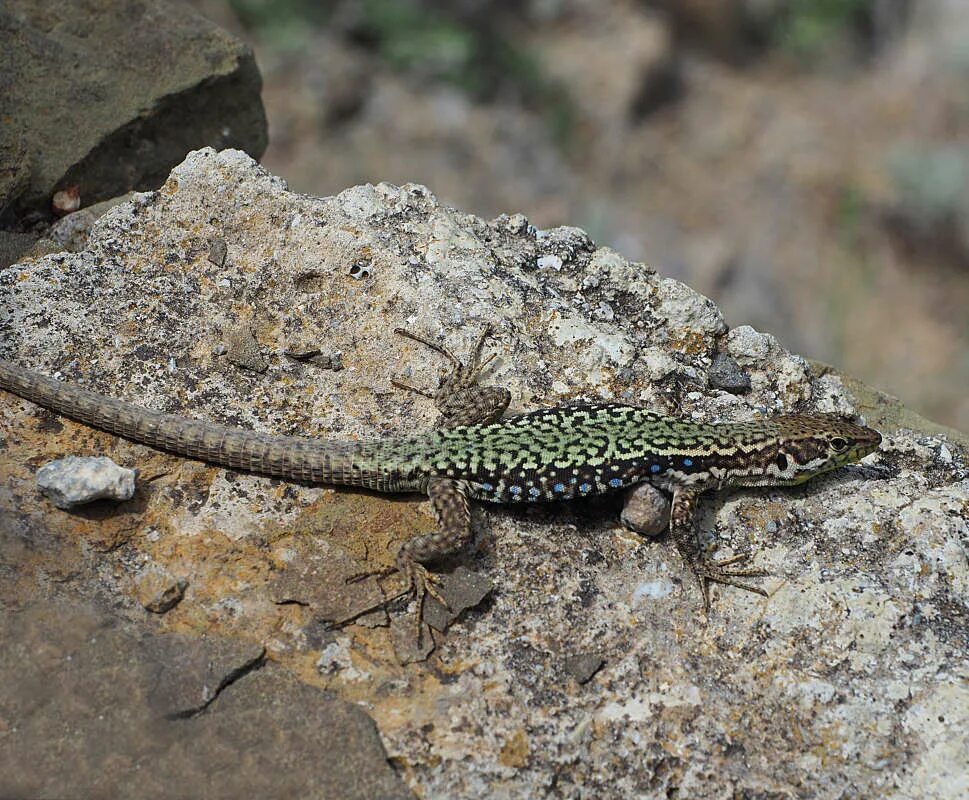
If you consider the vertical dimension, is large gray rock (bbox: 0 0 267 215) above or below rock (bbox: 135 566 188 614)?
above

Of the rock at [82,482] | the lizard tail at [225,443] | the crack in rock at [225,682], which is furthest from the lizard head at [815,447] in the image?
the rock at [82,482]

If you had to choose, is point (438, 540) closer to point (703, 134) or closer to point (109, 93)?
point (109, 93)

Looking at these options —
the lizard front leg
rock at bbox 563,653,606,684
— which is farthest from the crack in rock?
the lizard front leg

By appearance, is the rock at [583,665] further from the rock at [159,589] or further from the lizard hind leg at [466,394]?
the rock at [159,589]

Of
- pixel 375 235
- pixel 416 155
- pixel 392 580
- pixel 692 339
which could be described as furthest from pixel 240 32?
pixel 392 580

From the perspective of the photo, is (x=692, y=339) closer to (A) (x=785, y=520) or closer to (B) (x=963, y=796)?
(A) (x=785, y=520)

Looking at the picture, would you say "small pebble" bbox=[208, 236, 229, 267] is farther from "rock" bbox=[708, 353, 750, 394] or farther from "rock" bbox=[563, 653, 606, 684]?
"rock" bbox=[563, 653, 606, 684]
